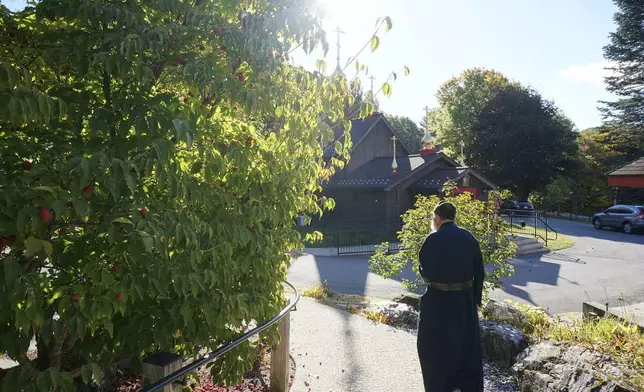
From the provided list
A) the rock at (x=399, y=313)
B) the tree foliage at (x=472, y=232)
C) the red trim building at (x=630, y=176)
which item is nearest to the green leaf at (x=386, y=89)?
the tree foliage at (x=472, y=232)

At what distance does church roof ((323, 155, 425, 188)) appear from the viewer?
2503 cm

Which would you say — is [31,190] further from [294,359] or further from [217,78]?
[294,359]

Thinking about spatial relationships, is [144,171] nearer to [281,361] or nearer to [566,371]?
[281,361]

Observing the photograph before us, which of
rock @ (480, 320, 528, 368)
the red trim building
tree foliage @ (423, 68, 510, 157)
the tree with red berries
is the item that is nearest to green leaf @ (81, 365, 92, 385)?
the tree with red berries

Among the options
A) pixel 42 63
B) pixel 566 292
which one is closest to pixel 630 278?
pixel 566 292

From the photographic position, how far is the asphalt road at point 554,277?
11953 mm

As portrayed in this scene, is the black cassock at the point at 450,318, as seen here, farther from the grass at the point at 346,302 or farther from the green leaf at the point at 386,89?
the grass at the point at 346,302

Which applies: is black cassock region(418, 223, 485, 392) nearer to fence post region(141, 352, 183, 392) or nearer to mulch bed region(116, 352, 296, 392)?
mulch bed region(116, 352, 296, 392)

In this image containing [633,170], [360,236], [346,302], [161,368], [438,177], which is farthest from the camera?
[633,170]

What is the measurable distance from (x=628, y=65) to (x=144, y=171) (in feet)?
167

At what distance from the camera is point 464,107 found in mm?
50812

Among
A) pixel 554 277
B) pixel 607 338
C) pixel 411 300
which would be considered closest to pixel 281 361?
pixel 607 338

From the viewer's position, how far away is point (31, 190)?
196 cm

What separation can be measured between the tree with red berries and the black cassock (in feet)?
5.28
